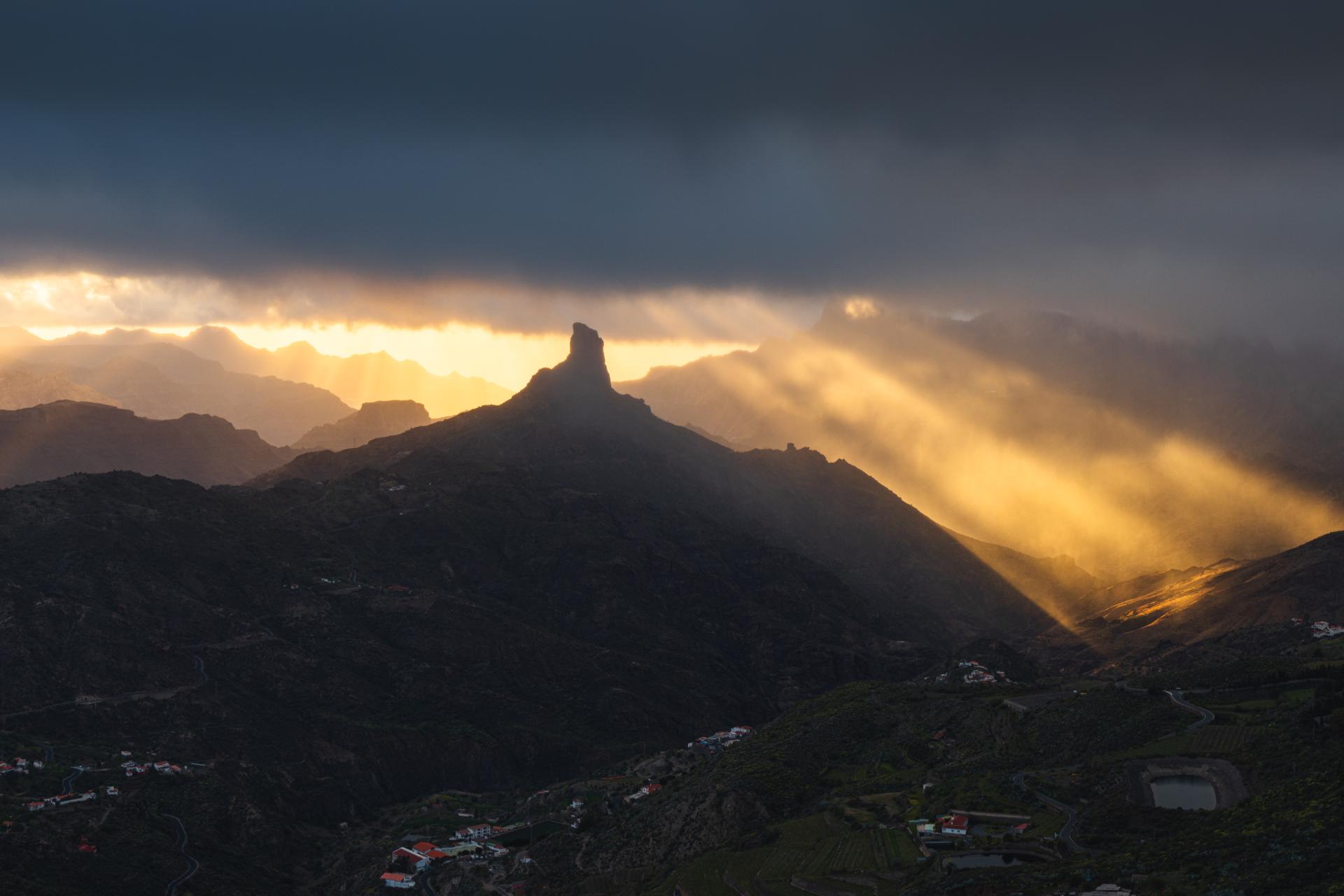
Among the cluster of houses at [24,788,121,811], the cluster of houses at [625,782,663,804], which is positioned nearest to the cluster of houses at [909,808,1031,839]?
the cluster of houses at [625,782,663,804]

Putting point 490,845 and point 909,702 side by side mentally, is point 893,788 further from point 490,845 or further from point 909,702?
point 490,845

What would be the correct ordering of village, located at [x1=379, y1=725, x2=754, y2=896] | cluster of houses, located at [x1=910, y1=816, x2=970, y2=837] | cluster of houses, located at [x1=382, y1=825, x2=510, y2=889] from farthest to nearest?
cluster of houses, located at [x1=382, y1=825, x2=510, y2=889], village, located at [x1=379, y1=725, x2=754, y2=896], cluster of houses, located at [x1=910, y1=816, x2=970, y2=837]

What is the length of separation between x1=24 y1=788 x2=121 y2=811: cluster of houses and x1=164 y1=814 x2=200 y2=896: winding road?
691 centimetres

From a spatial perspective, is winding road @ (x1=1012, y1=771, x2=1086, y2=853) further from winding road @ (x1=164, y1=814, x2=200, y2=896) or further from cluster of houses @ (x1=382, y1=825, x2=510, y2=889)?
winding road @ (x1=164, y1=814, x2=200, y2=896)

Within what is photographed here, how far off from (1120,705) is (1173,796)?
26798 mm

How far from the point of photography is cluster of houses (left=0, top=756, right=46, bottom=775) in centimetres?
15350

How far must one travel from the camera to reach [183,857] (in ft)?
478

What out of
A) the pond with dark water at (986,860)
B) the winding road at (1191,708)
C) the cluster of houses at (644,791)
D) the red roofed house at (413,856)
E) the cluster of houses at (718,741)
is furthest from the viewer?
the cluster of houses at (718,741)

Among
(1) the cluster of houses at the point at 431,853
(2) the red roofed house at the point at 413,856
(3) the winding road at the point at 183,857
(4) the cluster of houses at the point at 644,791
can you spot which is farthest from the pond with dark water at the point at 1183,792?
(3) the winding road at the point at 183,857

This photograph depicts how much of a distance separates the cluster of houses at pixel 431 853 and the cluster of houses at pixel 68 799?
33819 millimetres

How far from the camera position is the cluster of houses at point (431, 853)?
13975cm

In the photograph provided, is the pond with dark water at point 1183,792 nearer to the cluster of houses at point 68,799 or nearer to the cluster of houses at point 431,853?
the cluster of houses at point 431,853

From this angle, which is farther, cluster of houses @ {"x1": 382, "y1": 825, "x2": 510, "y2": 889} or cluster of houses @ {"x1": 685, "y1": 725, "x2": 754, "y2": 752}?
cluster of houses @ {"x1": 685, "y1": 725, "x2": 754, "y2": 752}

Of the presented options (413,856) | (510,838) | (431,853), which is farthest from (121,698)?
(510,838)
